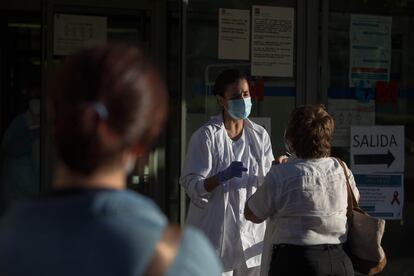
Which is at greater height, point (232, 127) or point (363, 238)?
point (232, 127)

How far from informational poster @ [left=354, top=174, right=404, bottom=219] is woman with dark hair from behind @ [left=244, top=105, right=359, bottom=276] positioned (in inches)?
91.1

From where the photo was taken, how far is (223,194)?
4.22 meters

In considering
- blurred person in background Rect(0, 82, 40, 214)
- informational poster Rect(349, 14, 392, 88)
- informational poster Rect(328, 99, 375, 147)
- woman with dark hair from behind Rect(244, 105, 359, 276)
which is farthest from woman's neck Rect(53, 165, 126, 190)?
blurred person in background Rect(0, 82, 40, 214)

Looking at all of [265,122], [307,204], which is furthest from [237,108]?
[265,122]

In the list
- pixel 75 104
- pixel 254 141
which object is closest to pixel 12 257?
pixel 75 104

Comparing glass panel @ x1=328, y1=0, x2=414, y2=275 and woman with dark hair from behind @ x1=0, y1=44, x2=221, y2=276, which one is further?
glass panel @ x1=328, y1=0, x2=414, y2=275

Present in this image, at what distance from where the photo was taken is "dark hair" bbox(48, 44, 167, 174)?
1468 mm

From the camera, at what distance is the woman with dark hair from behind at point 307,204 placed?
143 inches

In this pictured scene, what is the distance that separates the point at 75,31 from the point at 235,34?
1.41m

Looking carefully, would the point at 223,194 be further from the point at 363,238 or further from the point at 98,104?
the point at 98,104

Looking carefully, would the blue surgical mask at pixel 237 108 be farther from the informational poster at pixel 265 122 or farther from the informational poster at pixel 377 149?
the informational poster at pixel 377 149

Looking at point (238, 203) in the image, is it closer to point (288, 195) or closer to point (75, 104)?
point (288, 195)

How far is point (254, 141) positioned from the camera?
4.34 meters

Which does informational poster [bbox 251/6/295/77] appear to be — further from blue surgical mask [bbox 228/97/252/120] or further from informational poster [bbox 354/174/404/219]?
blue surgical mask [bbox 228/97/252/120]
